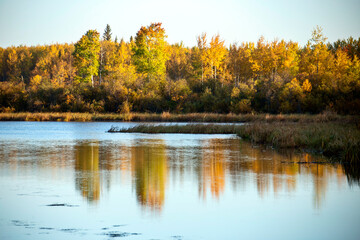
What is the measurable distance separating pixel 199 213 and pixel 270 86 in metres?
49.1

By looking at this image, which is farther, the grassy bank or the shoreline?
the shoreline

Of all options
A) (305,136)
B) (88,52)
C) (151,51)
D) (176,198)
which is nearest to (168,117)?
(151,51)

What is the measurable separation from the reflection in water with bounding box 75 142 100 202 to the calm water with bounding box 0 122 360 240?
0.03 metres

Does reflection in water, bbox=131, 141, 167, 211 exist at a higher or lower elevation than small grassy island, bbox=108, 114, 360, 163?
lower

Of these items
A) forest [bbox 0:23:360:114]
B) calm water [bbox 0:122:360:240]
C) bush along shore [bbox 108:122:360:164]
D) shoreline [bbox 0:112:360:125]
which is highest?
forest [bbox 0:23:360:114]

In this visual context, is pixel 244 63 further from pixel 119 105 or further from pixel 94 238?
pixel 94 238

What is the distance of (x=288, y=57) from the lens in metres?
67.4

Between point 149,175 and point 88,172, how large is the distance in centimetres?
220

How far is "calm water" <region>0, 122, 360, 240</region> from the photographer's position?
8359mm

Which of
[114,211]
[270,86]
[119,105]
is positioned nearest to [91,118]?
[119,105]

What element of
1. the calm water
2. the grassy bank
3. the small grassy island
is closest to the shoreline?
the grassy bank

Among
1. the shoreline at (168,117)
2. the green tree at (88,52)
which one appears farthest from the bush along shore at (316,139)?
the green tree at (88,52)

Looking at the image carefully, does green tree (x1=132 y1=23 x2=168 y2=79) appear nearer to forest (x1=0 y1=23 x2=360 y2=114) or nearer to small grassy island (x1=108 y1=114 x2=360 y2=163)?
forest (x1=0 y1=23 x2=360 y2=114)

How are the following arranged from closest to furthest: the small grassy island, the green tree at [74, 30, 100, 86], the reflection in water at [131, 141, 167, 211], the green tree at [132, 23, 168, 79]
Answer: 1. the reflection in water at [131, 141, 167, 211]
2. the small grassy island
3. the green tree at [132, 23, 168, 79]
4. the green tree at [74, 30, 100, 86]
